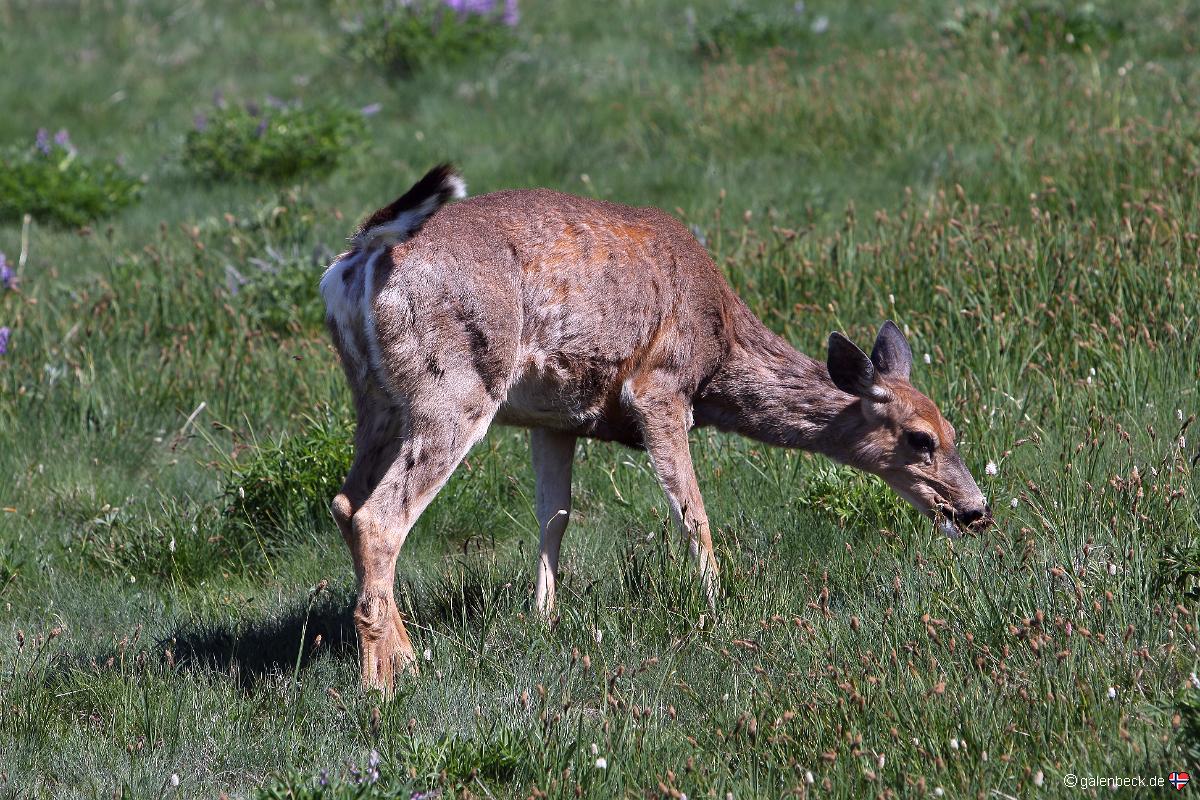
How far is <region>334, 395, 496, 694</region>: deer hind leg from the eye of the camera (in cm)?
548

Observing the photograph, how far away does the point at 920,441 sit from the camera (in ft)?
21.1

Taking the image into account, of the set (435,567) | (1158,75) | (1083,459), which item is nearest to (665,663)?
(435,567)

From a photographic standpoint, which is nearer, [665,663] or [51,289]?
[665,663]

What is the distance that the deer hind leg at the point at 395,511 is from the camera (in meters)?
5.48

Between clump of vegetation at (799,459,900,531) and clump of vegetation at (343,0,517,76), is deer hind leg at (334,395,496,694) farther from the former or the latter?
clump of vegetation at (343,0,517,76)

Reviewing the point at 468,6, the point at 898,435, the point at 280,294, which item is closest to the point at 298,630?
the point at 898,435

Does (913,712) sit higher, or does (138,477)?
(913,712)

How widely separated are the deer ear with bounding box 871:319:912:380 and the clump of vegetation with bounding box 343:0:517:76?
795 centimetres

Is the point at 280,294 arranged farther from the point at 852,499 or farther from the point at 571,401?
the point at 852,499

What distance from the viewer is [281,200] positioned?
1071 cm

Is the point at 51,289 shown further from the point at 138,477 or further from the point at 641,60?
the point at 641,60

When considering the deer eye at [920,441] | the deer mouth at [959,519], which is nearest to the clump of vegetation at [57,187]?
the deer eye at [920,441]

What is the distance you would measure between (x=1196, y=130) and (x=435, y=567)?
6.18 metres

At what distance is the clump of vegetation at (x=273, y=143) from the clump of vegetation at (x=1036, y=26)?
17.9ft
